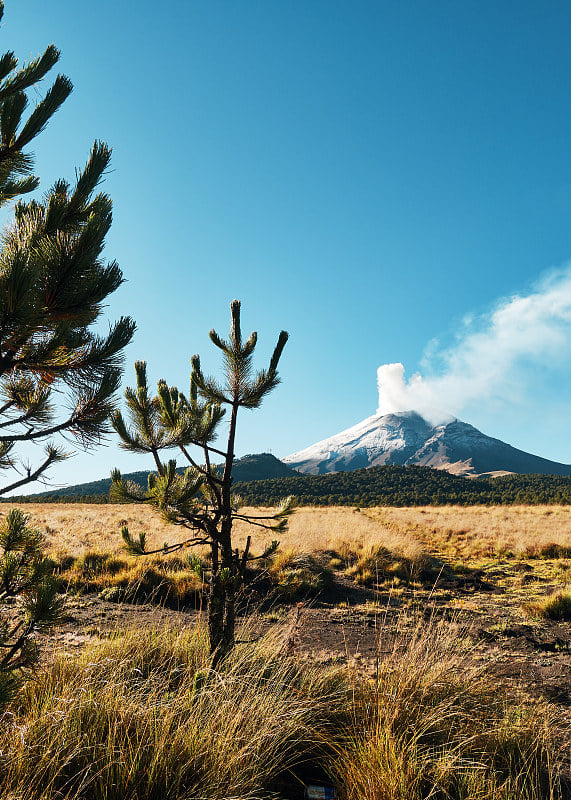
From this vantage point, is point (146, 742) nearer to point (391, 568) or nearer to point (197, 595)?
point (197, 595)

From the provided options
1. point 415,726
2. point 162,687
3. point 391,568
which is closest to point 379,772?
point 415,726

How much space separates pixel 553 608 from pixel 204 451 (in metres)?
7.63

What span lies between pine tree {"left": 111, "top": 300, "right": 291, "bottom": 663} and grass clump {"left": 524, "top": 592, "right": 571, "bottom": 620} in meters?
6.41

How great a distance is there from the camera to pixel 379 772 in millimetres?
2383

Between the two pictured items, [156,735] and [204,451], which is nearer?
[156,735]

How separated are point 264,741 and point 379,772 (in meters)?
0.74

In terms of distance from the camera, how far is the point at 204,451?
3828 mm

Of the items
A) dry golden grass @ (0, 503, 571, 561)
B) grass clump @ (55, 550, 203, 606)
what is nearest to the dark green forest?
dry golden grass @ (0, 503, 571, 561)

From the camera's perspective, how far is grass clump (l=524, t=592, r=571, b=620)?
728 centimetres

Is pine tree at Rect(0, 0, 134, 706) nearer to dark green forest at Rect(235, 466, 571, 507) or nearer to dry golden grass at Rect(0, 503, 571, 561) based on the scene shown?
dry golden grass at Rect(0, 503, 571, 561)

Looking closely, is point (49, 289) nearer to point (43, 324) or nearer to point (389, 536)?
point (43, 324)

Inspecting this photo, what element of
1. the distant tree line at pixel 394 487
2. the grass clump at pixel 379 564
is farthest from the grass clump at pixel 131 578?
the distant tree line at pixel 394 487

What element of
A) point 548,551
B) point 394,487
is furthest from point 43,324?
point 394,487

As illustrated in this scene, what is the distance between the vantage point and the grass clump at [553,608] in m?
7.28
